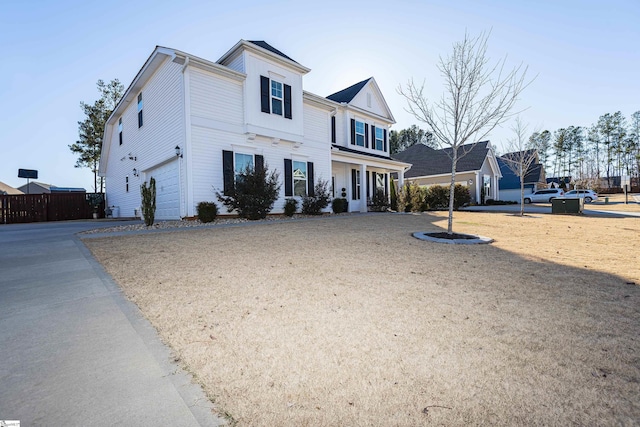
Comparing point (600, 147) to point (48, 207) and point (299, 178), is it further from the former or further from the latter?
point (48, 207)

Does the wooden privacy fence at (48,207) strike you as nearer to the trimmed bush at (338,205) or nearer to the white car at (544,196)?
the trimmed bush at (338,205)

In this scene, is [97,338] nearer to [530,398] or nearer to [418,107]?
[530,398]

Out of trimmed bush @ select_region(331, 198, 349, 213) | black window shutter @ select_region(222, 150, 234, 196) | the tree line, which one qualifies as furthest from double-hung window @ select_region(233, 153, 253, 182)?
the tree line

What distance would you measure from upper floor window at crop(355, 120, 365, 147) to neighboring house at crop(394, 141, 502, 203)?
31.3 feet

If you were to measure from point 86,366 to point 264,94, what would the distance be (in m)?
11.9

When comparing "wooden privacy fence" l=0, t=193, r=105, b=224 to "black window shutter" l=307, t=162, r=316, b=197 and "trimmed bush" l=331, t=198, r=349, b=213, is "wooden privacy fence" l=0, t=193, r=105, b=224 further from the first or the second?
"trimmed bush" l=331, t=198, r=349, b=213

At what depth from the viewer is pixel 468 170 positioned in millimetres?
26203

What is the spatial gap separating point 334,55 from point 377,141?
9.02 meters

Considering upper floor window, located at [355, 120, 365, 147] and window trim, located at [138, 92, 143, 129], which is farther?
upper floor window, located at [355, 120, 365, 147]

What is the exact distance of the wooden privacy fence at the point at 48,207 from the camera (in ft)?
52.2

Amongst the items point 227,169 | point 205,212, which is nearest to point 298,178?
point 227,169

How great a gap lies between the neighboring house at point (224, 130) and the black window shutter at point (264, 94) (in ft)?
0.14

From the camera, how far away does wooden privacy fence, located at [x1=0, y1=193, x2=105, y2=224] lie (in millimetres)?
15922

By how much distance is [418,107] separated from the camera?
7973 millimetres
